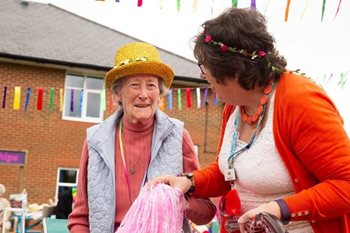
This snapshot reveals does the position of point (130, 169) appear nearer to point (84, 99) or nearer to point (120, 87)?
point (120, 87)

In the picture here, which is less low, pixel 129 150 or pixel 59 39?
pixel 59 39

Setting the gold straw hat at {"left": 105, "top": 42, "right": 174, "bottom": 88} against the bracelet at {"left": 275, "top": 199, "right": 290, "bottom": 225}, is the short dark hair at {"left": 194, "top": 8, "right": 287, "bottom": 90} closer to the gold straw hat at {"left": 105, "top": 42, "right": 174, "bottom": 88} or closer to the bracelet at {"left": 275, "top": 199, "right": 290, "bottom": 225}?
the bracelet at {"left": 275, "top": 199, "right": 290, "bottom": 225}

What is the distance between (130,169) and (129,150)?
4.4 inches

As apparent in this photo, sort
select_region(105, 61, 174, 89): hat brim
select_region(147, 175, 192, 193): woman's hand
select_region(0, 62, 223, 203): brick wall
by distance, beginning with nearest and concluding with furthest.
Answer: select_region(147, 175, 192, 193): woman's hand → select_region(105, 61, 174, 89): hat brim → select_region(0, 62, 223, 203): brick wall

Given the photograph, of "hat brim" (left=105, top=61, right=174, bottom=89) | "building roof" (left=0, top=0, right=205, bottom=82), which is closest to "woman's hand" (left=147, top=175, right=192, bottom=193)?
"hat brim" (left=105, top=61, right=174, bottom=89)

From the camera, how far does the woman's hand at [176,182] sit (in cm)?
194

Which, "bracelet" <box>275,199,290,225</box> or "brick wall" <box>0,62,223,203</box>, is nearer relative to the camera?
"bracelet" <box>275,199,290,225</box>

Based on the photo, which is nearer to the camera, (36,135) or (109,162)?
(109,162)

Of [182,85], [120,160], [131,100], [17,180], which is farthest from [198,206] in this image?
[182,85]

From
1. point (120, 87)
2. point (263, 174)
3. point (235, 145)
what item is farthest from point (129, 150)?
point (263, 174)

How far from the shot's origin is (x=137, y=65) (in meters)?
2.52

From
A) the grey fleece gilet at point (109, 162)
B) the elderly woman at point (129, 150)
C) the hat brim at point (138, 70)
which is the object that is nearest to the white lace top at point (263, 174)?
the elderly woman at point (129, 150)

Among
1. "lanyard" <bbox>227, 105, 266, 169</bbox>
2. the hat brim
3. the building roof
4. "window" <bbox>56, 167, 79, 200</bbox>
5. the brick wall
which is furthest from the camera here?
the building roof

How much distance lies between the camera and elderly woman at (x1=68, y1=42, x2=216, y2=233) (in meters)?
2.35
